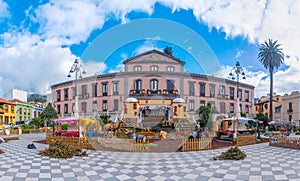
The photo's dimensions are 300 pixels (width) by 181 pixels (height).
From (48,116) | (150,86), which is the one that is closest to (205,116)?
(150,86)

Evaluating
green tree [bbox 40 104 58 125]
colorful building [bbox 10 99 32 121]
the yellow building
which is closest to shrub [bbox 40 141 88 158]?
green tree [bbox 40 104 58 125]

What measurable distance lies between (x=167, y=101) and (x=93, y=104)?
12131mm

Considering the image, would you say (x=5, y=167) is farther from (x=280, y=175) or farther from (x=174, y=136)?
(x=174, y=136)

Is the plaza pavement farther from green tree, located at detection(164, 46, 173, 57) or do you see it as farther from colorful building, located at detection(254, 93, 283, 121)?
colorful building, located at detection(254, 93, 283, 121)

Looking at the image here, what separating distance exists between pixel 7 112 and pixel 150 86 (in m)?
35.2

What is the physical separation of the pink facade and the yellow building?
14.9 m

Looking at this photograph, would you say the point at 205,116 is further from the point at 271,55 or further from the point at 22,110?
the point at 22,110

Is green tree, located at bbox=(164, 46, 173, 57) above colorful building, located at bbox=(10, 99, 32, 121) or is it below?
above

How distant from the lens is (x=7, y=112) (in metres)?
45.8

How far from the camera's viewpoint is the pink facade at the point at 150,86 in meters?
20.0

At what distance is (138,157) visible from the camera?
10.4m

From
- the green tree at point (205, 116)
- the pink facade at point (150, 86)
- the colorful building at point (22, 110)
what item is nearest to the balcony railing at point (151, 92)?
the pink facade at point (150, 86)

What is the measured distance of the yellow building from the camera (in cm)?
4401

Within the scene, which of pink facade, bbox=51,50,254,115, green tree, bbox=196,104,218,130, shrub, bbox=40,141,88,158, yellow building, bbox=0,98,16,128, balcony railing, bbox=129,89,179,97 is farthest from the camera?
yellow building, bbox=0,98,16,128
